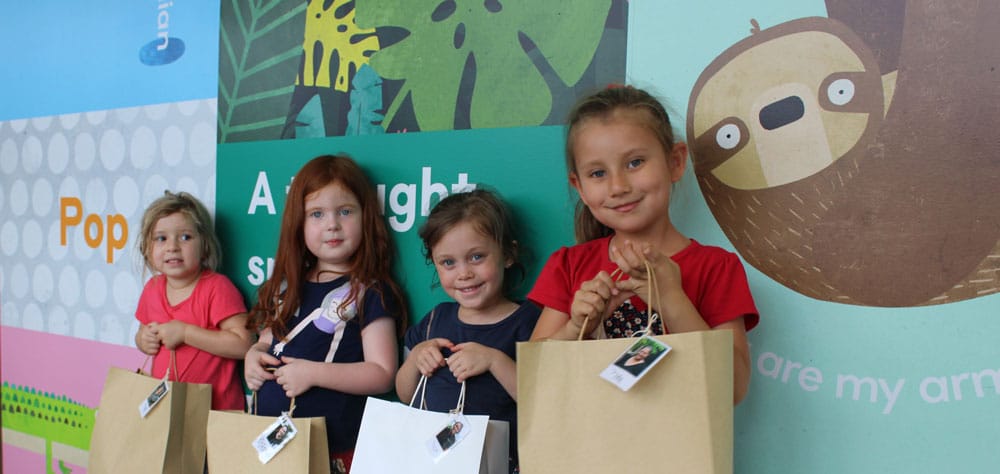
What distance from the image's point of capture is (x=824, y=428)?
5.64 feet

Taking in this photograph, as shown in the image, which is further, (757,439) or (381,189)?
(381,189)

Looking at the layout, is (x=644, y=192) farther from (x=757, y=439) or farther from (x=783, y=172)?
(x=757, y=439)

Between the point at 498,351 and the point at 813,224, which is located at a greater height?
the point at 813,224

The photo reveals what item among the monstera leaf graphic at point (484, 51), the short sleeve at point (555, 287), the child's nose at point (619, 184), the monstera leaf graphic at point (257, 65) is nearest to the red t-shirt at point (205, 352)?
the monstera leaf graphic at point (257, 65)

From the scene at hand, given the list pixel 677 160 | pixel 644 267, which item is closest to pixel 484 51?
pixel 677 160

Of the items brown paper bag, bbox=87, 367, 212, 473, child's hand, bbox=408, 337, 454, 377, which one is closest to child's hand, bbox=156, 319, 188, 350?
brown paper bag, bbox=87, 367, 212, 473

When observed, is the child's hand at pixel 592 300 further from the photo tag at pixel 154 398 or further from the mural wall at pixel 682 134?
the photo tag at pixel 154 398

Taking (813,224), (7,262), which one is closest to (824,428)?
(813,224)

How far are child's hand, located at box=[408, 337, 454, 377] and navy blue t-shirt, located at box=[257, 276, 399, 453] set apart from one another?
0.31m

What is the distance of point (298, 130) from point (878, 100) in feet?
5.75

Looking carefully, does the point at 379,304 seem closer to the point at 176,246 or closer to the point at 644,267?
the point at 176,246

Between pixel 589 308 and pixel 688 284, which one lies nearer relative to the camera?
pixel 589 308

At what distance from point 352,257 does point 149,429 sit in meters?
0.82

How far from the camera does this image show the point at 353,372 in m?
2.24
